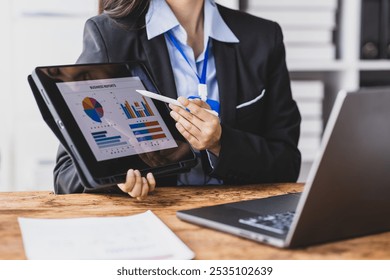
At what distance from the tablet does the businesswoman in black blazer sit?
0.16 metres

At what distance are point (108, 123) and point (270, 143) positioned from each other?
524 mm

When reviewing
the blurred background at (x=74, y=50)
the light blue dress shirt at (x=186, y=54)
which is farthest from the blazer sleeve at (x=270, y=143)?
the blurred background at (x=74, y=50)

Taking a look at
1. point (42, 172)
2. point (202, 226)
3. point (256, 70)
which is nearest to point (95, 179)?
point (202, 226)

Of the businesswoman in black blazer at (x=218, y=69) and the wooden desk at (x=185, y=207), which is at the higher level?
the businesswoman in black blazer at (x=218, y=69)

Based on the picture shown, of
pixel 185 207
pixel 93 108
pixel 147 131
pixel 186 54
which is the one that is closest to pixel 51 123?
pixel 93 108

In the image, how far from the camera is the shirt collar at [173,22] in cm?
157

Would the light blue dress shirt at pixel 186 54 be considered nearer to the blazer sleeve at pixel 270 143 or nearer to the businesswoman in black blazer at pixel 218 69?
the businesswoman in black blazer at pixel 218 69

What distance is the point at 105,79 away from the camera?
4.09 feet

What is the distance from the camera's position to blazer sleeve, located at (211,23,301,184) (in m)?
1.40

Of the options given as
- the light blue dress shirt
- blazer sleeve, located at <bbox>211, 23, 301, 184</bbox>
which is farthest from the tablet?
the light blue dress shirt

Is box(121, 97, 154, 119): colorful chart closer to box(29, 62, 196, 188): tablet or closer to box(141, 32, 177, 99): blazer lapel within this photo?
box(29, 62, 196, 188): tablet

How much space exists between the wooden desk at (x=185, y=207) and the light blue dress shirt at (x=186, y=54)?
0.25 metres

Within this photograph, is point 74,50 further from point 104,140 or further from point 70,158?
point 104,140
